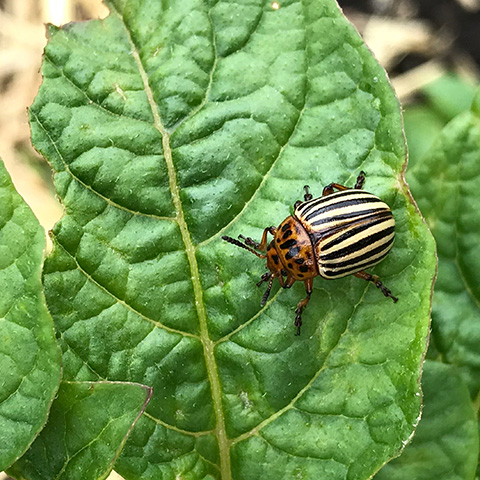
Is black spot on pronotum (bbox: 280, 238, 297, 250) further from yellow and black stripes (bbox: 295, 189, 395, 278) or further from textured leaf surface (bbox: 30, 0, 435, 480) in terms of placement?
textured leaf surface (bbox: 30, 0, 435, 480)

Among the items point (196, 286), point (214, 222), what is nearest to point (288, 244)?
point (214, 222)

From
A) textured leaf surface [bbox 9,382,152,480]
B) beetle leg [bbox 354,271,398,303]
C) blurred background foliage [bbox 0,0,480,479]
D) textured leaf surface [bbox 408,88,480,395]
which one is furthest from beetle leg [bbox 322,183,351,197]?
blurred background foliage [bbox 0,0,480,479]

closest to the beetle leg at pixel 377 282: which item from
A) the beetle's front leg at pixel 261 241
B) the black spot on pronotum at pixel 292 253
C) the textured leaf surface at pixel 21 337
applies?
the black spot on pronotum at pixel 292 253

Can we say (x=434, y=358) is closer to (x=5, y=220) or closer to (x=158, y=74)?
(x=158, y=74)

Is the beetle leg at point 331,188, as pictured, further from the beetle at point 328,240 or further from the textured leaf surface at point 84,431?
the textured leaf surface at point 84,431

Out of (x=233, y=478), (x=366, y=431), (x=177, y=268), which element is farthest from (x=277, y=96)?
(x=233, y=478)

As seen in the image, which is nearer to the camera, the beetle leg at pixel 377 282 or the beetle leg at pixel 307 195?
the beetle leg at pixel 377 282

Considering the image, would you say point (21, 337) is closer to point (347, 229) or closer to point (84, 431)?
point (84, 431)

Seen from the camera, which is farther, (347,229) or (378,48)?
(378,48)
